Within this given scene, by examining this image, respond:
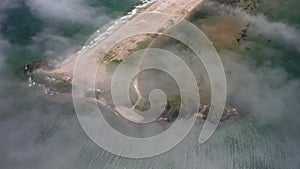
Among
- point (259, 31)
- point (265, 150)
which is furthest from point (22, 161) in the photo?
point (259, 31)

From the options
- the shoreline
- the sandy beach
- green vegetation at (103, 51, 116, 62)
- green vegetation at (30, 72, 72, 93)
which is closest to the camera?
green vegetation at (30, 72, 72, 93)

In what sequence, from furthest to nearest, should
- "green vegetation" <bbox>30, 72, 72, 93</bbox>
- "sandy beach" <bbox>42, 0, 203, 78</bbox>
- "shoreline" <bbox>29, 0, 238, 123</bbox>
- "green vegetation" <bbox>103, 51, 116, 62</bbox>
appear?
"green vegetation" <bbox>103, 51, 116, 62</bbox>, "sandy beach" <bbox>42, 0, 203, 78</bbox>, "shoreline" <bbox>29, 0, 238, 123</bbox>, "green vegetation" <bbox>30, 72, 72, 93</bbox>

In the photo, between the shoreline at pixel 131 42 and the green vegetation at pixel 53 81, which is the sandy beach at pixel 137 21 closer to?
the shoreline at pixel 131 42

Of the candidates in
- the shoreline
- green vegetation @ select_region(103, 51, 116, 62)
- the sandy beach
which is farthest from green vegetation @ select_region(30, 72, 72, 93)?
green vegetation @ select_region(103, 51, 116, 62)

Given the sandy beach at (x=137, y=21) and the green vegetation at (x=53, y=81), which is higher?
the sandy beach at (x=137, y=21)

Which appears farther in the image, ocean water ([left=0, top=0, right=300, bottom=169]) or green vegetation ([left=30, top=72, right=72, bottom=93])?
green vegetation ([left=30, top=72, right=72, bottom=93])

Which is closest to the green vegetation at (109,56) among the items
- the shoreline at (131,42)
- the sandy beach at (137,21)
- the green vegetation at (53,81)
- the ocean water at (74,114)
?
the shoreline at (131,42)

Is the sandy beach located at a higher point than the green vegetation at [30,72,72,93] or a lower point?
higher

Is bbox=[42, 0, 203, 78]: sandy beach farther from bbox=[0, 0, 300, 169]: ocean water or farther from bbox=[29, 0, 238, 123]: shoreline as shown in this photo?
bbox=[0, 0, 300, 169]: ocean water
